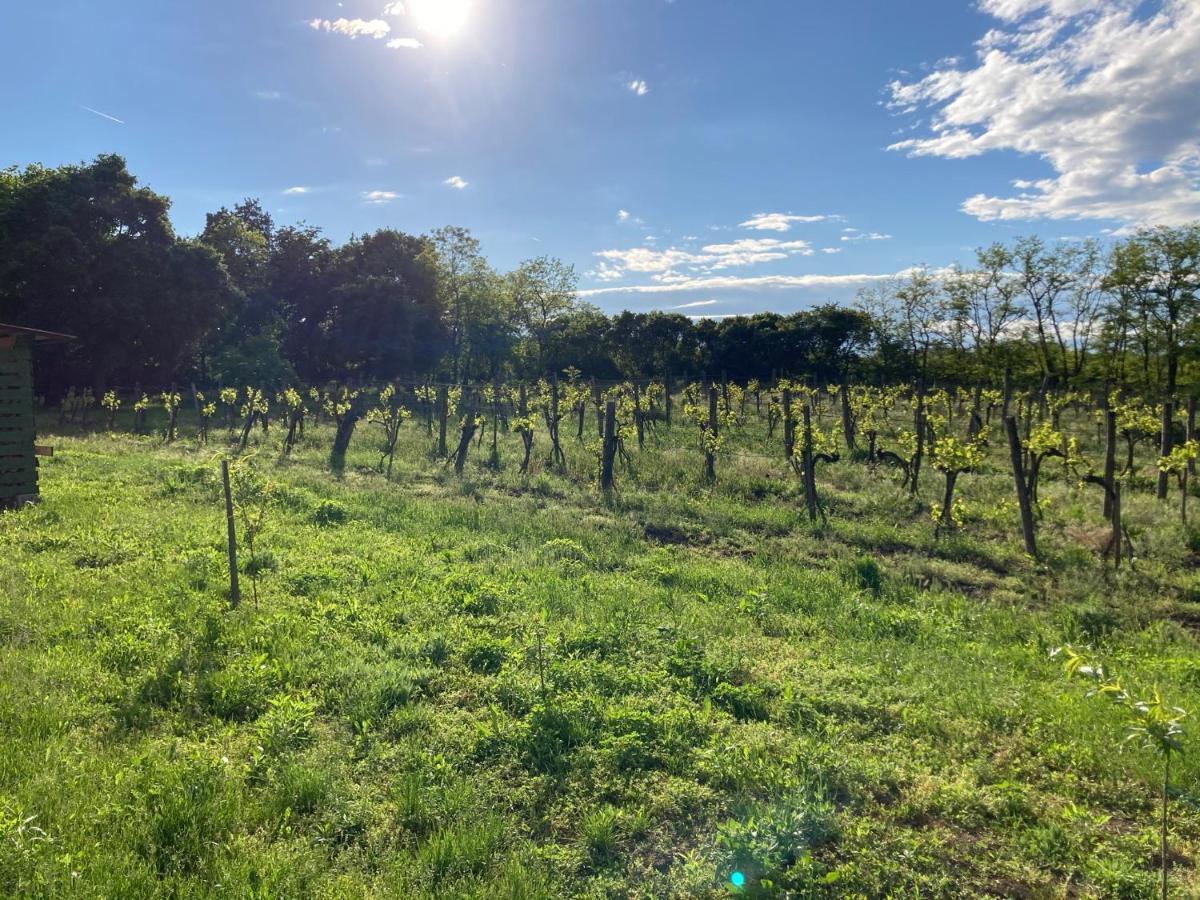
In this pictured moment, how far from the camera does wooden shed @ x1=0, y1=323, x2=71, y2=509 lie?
10.4 m

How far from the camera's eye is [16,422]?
10.7 metres

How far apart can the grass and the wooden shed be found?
41.7 inches

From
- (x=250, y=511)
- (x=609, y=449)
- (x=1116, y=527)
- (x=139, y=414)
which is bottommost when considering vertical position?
(x=1116, y=527)

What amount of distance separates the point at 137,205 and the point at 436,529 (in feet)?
85.1

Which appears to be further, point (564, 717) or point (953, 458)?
point (953, 458)

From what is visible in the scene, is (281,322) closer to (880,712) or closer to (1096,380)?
(880,712)

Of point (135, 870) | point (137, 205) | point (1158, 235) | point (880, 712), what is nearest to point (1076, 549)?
point (880, 712)

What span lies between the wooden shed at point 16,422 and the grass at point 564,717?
106cm

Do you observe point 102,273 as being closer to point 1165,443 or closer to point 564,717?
point 564,717

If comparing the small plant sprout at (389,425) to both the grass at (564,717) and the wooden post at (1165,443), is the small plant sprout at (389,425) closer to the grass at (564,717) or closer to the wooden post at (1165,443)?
the grass at (564,717)

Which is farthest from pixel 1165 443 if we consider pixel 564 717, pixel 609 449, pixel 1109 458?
pixel 564 717

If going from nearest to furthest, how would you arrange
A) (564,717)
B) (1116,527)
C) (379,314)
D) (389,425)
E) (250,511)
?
1. (564,717)
2. (250,511)
3. (1116,527)
4. (389,425)
5. (379,314)

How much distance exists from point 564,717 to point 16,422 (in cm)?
1089

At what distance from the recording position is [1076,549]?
34.6ft
